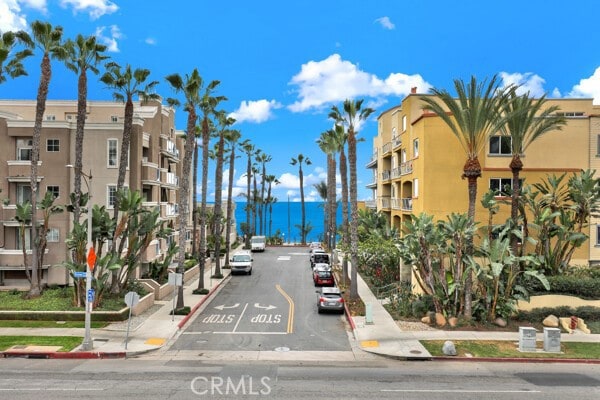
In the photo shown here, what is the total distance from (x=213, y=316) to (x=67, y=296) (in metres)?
9.43

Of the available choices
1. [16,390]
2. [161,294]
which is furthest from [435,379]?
[161,294]

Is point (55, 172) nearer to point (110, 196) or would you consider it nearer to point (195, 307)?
point (110, 196)

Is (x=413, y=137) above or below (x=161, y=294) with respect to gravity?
above

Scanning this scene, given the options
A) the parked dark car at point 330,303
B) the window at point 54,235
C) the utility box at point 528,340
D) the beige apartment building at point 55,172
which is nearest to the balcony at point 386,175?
the parked dark car at point 330,303

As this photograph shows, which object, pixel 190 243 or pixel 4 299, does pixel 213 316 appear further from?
pixel 190 243

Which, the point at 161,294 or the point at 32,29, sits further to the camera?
the point at 161,294

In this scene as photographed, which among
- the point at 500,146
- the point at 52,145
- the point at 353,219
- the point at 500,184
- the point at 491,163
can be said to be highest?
the point at 500,146

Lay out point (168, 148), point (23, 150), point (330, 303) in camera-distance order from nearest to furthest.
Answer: point (330, 303), point (23, 150), point (168, 148)

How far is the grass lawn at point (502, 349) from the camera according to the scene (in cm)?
2059

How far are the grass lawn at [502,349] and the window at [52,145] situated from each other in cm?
2754

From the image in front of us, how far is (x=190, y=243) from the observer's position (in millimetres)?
58781

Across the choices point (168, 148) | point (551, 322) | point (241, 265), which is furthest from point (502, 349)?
point (168, 148)

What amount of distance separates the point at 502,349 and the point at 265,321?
1251 centimetres

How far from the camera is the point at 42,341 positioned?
21.9m
